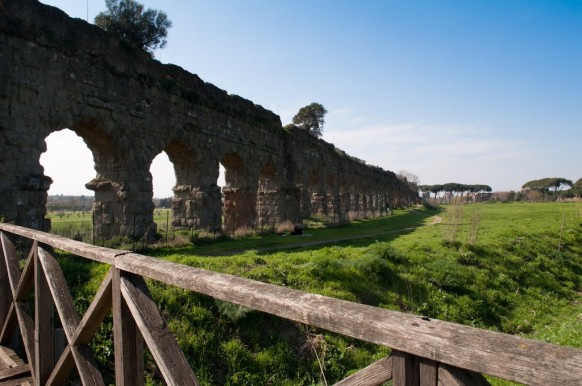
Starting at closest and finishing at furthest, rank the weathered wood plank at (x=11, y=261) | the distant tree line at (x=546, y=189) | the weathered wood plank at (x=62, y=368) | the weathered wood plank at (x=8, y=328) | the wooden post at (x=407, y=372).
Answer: the wooden post at (x=407, y=372), the weathered wood plank at (x=62, y=368), the weathered wood plank at (x=11, y=261), the weathered wood plank at (x=8, y=328), the distant tree line at (x=546, y=189)

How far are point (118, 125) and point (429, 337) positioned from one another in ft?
38.2

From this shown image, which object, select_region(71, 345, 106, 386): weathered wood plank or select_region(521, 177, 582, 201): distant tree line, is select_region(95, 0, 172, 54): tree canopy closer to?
select_region(71, 345, 106, 386): weathered wood plank

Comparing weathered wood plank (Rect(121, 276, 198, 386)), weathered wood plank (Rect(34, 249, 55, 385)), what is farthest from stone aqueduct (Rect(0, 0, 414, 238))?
weathered wood plank (Rect(121, 276, 198, 386))

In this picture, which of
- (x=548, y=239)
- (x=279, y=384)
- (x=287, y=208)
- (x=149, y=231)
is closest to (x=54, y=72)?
(x=149, y=231)

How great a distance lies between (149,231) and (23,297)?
7919 mm

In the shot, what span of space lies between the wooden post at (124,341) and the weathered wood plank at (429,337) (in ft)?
2.57

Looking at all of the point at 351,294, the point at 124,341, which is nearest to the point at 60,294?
the point at 124,341

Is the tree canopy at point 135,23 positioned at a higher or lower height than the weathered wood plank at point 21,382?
higher

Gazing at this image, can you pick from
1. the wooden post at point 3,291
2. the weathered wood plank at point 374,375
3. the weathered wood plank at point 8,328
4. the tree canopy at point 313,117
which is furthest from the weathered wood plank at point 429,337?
the tree canopy at point 313,117

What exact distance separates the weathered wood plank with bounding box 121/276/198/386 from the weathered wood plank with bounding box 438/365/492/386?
46.2 inches

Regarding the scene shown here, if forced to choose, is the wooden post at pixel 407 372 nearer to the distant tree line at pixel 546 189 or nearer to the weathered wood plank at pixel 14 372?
the weathered wood plank at pixel 14 372

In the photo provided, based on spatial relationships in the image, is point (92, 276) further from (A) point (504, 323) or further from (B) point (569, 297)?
(B) point (569, 297)

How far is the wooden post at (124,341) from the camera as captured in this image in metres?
2.26

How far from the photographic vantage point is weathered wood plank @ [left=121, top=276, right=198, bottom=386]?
6.15 ft
